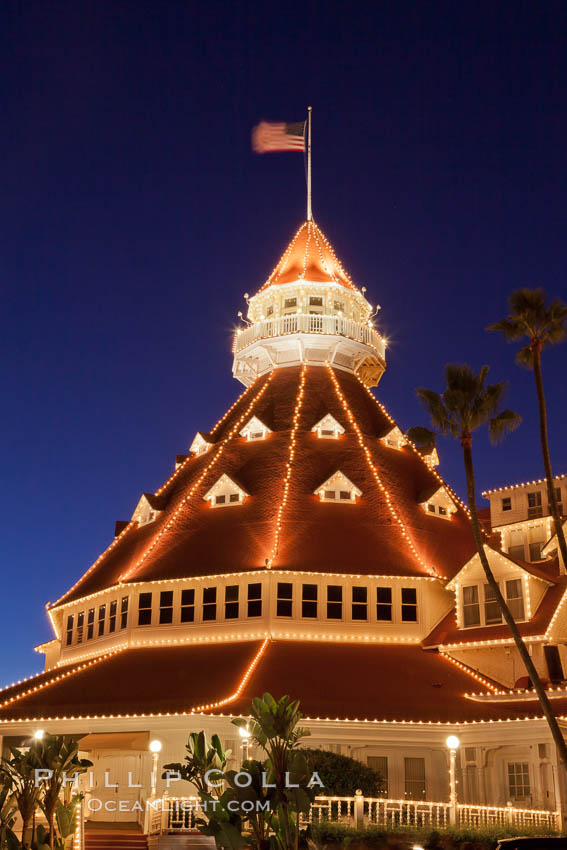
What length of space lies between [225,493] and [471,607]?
11.4 meters

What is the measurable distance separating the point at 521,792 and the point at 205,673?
11254 millimetres

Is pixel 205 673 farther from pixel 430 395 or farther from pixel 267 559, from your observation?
pixel 430 395

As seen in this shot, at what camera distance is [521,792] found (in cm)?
3491

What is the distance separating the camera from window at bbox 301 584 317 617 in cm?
4109

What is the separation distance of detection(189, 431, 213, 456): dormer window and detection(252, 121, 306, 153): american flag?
16329 mm

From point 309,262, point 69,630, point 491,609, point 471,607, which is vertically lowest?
point 491,609

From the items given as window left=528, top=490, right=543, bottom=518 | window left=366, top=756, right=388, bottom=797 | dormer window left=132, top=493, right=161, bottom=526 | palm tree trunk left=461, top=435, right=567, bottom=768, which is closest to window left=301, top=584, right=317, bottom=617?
window left=366, top=756, right=388, bottom=797

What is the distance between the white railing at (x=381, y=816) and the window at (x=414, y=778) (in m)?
5.62

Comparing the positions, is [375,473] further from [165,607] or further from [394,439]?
[165,607]

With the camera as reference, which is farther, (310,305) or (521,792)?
(310,305)

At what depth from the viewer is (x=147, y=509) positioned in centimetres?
4938

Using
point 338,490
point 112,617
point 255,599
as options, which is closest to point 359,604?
point 255,599

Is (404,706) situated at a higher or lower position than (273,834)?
higher

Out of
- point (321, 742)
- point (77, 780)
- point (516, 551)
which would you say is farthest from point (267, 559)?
point (77, 780)
